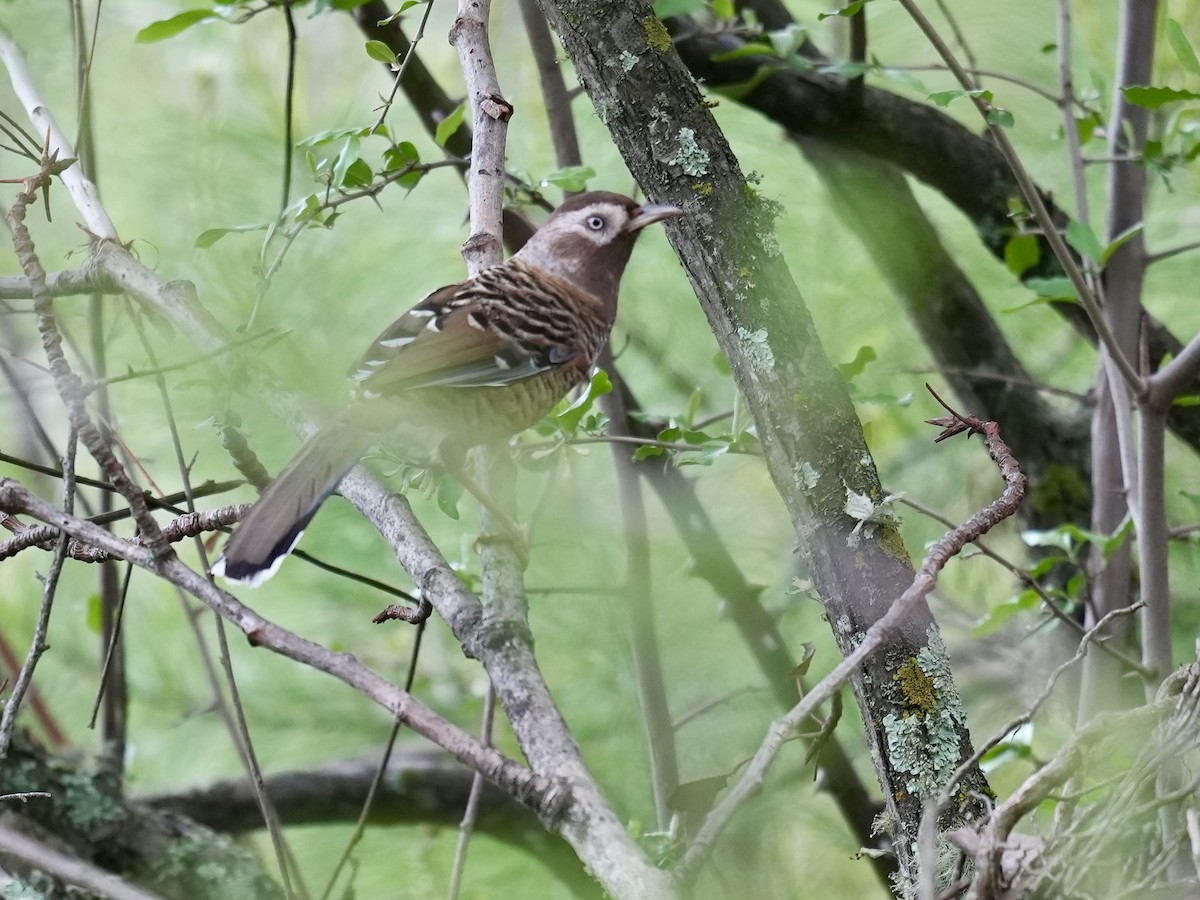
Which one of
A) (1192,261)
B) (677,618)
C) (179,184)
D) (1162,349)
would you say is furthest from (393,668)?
(1192,261)

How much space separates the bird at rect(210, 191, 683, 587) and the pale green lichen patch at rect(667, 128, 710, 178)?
0.29 metres

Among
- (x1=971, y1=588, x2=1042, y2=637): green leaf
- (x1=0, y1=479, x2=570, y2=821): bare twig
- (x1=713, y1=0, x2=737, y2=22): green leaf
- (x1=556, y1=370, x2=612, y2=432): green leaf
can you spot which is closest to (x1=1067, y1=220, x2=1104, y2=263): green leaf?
(x1=971, y1=588, x2=1042, y2=637): green leaf

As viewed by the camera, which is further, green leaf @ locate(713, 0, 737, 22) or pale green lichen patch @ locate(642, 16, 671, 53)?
green leaf @ locate(713, 0, 737, 22)

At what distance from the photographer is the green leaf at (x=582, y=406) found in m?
2.51

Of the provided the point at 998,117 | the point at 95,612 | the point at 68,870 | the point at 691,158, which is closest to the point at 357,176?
the point at 691,158

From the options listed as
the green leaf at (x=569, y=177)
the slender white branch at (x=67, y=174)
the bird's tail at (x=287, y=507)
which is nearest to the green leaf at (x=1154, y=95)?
the green leaf at (x=569, y=177)

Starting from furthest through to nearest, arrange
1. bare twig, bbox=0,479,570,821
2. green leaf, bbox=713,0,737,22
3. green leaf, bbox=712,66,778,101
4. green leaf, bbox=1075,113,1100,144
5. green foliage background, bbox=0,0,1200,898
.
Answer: green foliage background, bbox=0,0,1200,898 < green leaf, bbox=712,66,778,101 < green leaf, bbox=713,0,737,22 < green leaf, bbox=1075,113,1100,144 < bare twig, bbox=0,479,570,821

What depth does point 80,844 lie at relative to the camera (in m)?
3.05

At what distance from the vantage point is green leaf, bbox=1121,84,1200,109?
2.28 meters

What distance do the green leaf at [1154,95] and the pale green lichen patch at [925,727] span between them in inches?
48.7

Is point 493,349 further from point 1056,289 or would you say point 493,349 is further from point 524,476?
point 1056,289

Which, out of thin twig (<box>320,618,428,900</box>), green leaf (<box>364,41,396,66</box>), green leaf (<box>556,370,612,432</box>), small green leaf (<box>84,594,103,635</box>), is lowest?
thin twig (<box>320,618,428,900</box>)

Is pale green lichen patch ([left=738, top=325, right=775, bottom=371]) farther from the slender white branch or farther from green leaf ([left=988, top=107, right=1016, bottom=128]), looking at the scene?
the slender white branch

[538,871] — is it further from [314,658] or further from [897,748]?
[314,658]
